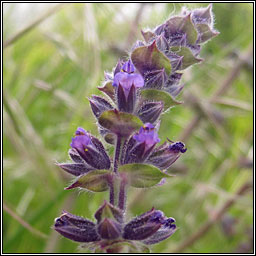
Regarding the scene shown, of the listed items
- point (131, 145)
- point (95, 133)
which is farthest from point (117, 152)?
point (95, 133)

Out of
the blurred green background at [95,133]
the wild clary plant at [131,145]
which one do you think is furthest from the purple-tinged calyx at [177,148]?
the blurred green background at [95,133]

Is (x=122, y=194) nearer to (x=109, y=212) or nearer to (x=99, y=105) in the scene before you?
(x=109, y=212)

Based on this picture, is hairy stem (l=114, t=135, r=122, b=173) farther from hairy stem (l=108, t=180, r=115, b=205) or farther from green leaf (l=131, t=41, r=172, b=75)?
green leaf (l=131, t=41, r=172, b=75)

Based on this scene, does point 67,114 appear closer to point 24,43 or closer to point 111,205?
point 24,43

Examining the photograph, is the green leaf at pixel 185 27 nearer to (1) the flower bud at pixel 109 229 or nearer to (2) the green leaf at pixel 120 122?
(2) the green leaf at pixel 120 122

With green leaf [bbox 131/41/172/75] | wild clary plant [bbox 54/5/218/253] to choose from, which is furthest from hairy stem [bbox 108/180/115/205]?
green leaf [bbox 131/41/172/75]

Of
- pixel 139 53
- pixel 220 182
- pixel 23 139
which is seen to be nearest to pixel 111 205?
pixel 139 53
